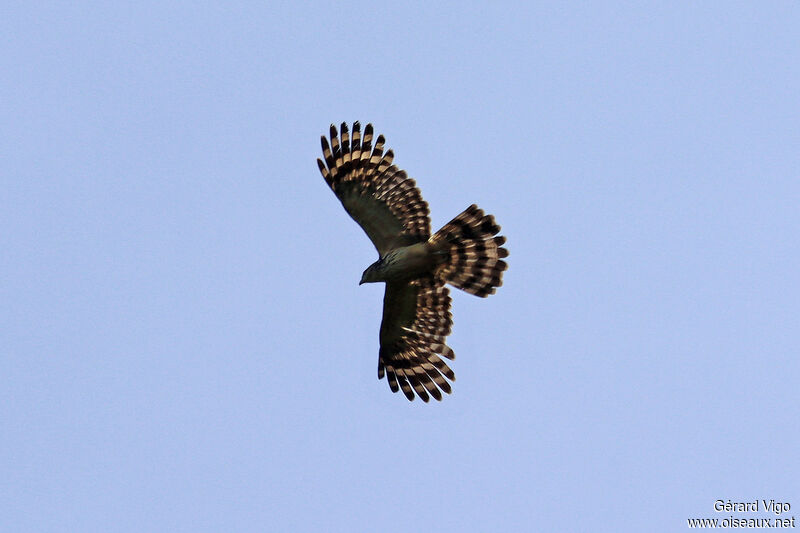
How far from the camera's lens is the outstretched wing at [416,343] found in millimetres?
15617

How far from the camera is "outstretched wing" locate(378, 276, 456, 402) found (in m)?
15.6

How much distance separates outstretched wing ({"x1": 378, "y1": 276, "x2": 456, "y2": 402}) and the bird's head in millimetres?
655

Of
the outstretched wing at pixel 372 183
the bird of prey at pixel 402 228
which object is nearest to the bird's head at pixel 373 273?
the bird of prey at pixel 402 228

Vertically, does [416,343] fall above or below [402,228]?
below

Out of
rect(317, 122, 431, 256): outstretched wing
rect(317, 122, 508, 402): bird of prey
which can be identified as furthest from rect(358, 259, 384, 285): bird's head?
rect(317, 122, 431, 256): outstretched wing

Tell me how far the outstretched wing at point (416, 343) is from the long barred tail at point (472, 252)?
0.68m

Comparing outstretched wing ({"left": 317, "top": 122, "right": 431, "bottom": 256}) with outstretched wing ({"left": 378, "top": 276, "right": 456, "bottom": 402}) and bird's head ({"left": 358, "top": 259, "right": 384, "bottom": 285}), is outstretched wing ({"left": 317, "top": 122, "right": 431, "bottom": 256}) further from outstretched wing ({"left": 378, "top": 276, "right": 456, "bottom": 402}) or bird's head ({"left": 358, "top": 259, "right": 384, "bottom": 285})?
outstretched wing ({"left": 378, "top": 276, "right": 456, "bottom": 402})

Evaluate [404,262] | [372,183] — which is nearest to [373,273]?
[404,262]

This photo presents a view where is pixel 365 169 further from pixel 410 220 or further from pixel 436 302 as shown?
pixel 436 302

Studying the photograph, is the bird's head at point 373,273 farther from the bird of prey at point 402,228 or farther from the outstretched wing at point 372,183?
the outstretched wing at point 372,183

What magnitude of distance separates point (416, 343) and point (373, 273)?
5.73 feet

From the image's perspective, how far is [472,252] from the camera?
14625 millimetres

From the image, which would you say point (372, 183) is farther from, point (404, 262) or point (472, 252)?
point (472, 252)

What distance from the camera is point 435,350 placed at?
15.9m
